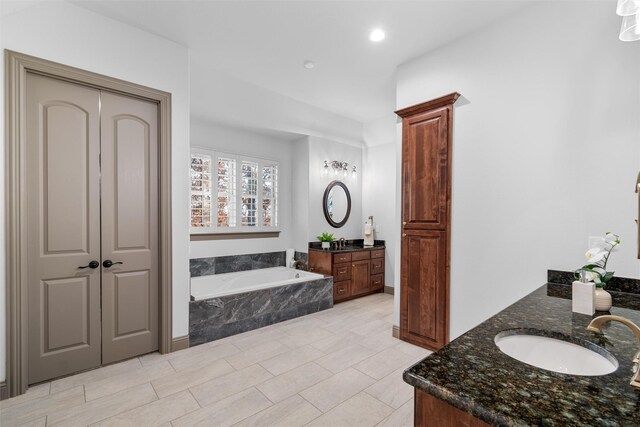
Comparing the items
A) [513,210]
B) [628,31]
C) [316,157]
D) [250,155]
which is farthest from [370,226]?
[628,31]

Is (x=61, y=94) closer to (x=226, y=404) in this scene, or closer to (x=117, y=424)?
(x=117, y=424)

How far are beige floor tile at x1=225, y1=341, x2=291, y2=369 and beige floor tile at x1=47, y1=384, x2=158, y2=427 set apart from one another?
690 mm

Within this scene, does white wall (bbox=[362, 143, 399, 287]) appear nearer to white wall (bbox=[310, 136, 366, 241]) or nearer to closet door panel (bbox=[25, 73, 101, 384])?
white wall (bbox=[310, 136, 366, 241])

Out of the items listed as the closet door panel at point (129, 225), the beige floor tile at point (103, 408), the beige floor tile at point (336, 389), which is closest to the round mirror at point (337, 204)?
the closet door panel at point (129, 225)

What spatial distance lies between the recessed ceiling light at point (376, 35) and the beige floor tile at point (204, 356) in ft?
10.8

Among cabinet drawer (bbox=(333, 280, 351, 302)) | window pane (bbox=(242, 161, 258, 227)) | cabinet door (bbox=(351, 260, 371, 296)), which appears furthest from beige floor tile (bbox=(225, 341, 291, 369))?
window pane (bbox=(242, 161, 258, 227))

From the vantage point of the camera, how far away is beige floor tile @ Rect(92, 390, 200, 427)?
193cm

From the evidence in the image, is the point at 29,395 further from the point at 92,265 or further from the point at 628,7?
the point at 628,7

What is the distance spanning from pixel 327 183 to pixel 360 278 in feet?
5.69

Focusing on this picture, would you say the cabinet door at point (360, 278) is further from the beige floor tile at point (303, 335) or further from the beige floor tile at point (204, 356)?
the beige floor tile at point (204, 356)

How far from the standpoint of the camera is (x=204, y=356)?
287 cm

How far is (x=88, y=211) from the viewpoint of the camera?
2604 mm

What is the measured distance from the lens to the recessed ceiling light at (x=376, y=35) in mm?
2777

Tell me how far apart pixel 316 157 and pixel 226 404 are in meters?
3.90
